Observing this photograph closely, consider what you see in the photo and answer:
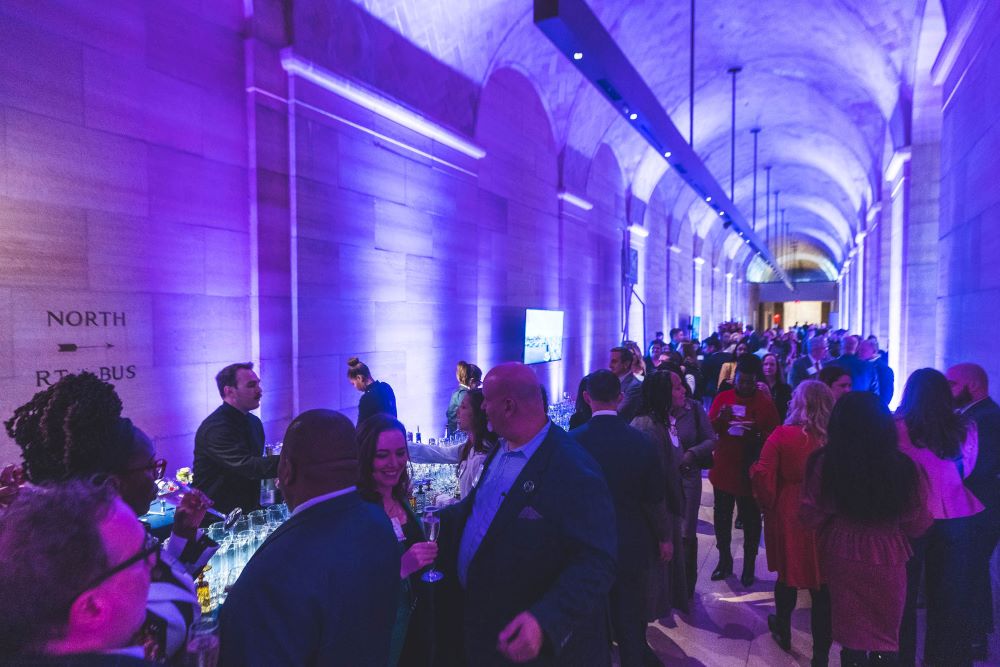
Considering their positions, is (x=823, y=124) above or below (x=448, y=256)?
above

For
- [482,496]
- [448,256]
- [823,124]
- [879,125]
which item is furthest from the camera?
[823,124]

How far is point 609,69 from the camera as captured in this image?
313cm

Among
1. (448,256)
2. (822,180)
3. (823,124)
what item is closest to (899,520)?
(448,256)

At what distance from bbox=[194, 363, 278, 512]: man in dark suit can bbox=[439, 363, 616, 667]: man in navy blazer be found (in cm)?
147

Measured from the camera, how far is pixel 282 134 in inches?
165

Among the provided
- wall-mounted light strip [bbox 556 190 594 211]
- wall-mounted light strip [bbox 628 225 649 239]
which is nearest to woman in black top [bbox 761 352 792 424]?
wall-mounted light strip [bbox 556 190 594 211]

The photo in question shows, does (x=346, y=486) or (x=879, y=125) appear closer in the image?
(x=346, y=486)

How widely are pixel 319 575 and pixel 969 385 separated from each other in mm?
3143

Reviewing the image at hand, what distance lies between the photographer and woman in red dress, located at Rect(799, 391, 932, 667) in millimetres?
2125

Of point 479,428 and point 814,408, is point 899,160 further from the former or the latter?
point 479,428

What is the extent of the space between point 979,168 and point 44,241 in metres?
5.59

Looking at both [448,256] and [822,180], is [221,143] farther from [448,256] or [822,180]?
[822,180]

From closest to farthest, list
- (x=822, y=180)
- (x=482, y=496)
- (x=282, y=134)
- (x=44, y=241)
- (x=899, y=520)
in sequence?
1. (x=482, y=496)
2. (x=899, y=520)
3. (x=44, y=241)
4. (x=282, y=134)
5. (x=822, y=180)

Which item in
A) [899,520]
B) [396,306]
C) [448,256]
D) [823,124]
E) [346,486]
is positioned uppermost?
[823,124]
